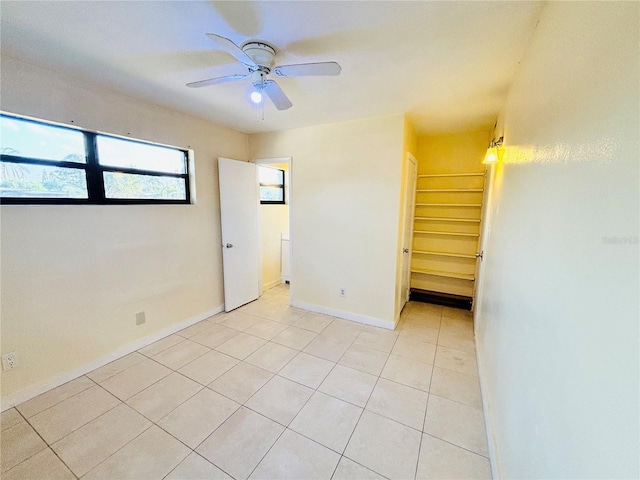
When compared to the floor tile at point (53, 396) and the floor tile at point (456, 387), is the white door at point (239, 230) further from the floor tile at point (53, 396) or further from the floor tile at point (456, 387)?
the floor tile at point (456, 387)

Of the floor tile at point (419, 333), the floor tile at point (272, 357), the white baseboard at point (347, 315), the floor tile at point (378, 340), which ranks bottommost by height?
the floor tile at point (272, 357)

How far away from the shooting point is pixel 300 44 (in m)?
1.61

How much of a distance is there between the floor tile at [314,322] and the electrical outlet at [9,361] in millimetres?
2342

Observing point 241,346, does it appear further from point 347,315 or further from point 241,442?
point 347,315

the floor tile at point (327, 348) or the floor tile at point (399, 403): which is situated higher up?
the floor tile at point (327, 348)

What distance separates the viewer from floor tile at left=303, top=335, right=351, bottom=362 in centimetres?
256

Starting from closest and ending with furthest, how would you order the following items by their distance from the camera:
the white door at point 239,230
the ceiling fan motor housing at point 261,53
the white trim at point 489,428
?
1. the white trim at point 489,428
2. the ceiling fan motor housing at point 261,53
3. the white door at point 239,230

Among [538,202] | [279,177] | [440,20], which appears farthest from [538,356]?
[279,177]

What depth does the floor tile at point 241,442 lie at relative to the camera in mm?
1498

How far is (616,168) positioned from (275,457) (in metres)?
1.98

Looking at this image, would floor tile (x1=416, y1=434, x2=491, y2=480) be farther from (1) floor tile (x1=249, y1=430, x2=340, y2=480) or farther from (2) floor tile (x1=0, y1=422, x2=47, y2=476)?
(2) floor tile (x1=0, y1=422, x2=47, y2=476)

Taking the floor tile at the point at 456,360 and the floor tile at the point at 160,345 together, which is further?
the floor tile at the point at 160,345

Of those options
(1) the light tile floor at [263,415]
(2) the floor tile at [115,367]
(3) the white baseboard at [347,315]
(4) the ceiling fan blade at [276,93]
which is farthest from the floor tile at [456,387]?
(2) the floor tile at [115,367]

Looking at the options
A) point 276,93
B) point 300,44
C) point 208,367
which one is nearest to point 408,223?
point 276,93
